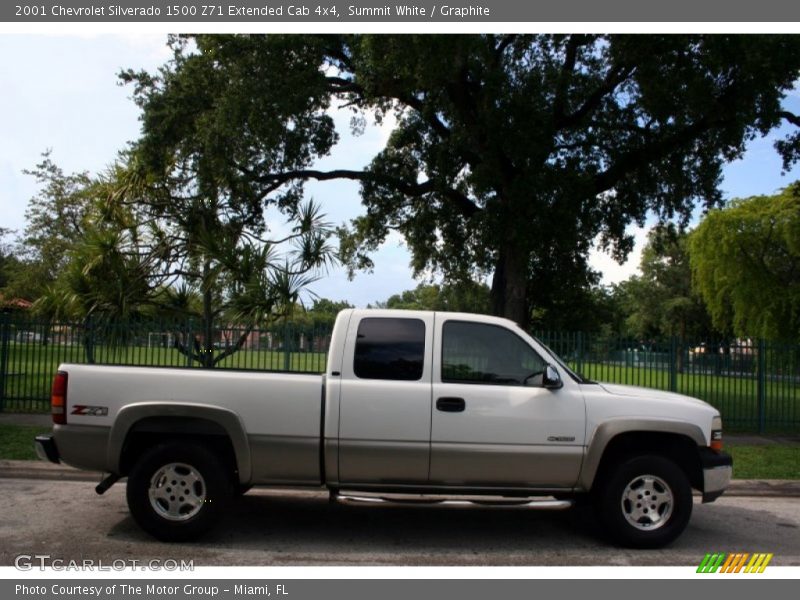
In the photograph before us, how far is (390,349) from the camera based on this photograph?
6219 mm

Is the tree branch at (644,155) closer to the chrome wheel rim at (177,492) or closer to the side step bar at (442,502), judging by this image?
the side step bar at (442,502)

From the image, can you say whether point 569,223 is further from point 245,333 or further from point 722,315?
point 722,315

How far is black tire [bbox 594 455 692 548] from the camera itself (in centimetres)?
612

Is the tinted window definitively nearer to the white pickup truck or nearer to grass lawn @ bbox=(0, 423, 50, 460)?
the white pickup truck

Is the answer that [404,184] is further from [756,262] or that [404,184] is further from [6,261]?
[6,261]

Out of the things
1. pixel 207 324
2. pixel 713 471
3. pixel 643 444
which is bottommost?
pixel 713 471

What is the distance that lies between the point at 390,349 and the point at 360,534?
5.89ft

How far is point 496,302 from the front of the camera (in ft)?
60.2

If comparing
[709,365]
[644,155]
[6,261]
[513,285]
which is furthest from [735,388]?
[6,261]

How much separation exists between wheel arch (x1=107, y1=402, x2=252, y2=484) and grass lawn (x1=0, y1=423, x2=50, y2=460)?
175 inches

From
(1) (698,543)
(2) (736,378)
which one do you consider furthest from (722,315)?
(1) (698,543)

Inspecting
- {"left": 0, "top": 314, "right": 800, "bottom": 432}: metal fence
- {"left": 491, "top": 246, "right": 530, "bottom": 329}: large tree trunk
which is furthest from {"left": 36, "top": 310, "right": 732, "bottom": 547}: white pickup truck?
{"left": 491, "top": 246, "right": 530, "bottom": 329}: large tree trunk

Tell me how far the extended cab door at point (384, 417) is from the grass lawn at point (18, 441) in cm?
577

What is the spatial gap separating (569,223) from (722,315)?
2722cm
